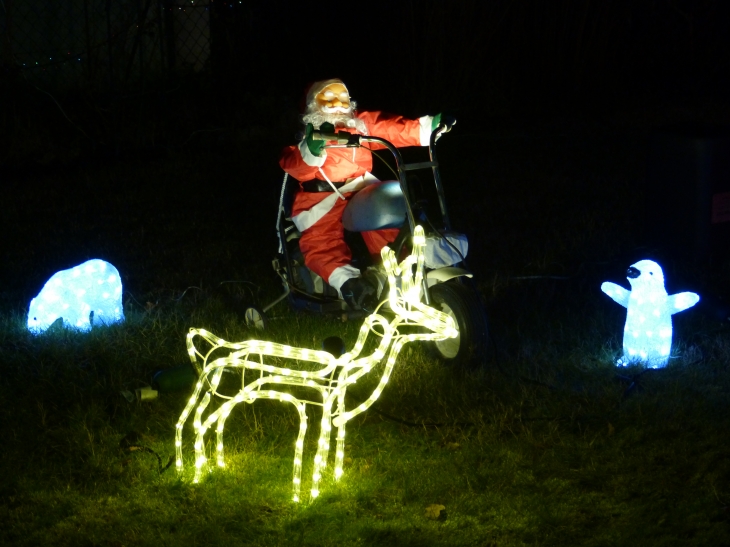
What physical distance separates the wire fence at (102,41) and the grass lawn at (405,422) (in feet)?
10.9

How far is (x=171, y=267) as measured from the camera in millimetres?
6629

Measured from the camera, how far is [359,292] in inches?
197

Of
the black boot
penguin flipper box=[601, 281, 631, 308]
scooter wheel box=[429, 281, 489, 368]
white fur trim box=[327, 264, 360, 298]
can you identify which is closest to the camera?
scooter wheel box=[429, 281, 489, 368]

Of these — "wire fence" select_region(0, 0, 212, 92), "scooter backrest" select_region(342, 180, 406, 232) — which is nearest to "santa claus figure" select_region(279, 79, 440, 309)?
"scooter backrest" select_region(342, 180, 406, 232)

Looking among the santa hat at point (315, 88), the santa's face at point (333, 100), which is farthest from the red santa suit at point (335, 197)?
the santa hat at point (315, 88)

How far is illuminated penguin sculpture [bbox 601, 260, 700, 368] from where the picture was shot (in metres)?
4.60

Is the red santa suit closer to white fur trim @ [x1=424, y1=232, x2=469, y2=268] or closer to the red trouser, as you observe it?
the red trouser

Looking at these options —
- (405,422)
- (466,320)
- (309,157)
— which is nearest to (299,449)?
(405,422)

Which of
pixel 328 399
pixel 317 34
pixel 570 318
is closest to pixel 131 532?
pixel 328 399

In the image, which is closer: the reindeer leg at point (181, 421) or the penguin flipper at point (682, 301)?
the reindeer leg at point (181, 421)

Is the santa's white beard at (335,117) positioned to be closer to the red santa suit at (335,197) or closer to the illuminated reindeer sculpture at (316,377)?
the red santa suit at (335,197)

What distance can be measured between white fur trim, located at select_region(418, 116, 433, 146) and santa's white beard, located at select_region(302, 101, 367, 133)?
34cm

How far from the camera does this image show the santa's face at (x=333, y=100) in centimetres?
524

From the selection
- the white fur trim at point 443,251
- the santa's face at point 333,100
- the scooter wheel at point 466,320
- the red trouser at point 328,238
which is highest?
the santa's face at point 333,100
